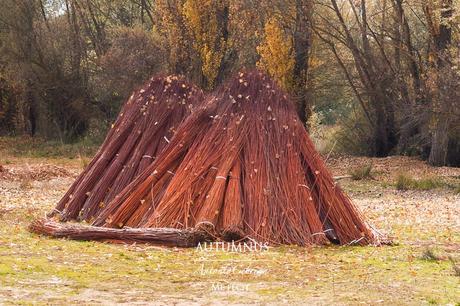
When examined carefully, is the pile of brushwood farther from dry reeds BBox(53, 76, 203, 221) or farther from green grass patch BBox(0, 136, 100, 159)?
green grass patch BBox(0, 136, 100, 159)

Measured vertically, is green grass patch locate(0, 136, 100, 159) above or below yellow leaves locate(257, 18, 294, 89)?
below

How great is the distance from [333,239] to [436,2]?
15351mm

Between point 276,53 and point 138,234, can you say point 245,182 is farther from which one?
point 276,53

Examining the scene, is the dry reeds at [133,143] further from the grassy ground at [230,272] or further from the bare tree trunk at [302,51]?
the bare tree trunk at [302,51]

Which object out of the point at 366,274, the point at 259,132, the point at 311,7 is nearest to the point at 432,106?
the point at 311,7

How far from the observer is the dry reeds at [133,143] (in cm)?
1104

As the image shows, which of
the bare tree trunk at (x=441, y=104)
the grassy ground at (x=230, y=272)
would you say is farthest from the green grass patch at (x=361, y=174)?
the grassy ground at (x=230, y=272)

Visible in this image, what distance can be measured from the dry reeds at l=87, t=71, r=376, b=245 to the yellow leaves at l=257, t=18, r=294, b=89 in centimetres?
1729

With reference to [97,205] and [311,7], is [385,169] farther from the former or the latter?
[97,205]

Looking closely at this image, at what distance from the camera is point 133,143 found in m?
11.4

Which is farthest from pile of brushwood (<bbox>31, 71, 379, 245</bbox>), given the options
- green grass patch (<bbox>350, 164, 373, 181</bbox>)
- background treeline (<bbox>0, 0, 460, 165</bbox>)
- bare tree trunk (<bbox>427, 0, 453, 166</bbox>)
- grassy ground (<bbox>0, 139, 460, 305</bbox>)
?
background treeline (<bbox>0, 0, 460, 165</bbox>)

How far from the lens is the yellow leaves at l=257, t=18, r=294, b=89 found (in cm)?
2783

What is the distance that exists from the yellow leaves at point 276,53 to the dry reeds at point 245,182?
56.7 ft

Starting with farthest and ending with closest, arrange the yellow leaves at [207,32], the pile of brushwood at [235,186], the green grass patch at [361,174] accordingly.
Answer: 1. the yellow leaves at [207,32]
2. the green grass patch at [361,174]
3. the pile of brushwood at [235,186]
